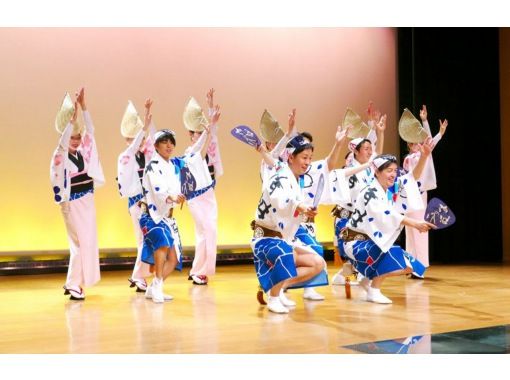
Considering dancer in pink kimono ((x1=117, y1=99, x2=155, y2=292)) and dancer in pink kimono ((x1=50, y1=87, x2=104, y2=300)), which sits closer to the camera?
dancer in pink kimono ((x1=50, y1=87, x2=104, y2=300))

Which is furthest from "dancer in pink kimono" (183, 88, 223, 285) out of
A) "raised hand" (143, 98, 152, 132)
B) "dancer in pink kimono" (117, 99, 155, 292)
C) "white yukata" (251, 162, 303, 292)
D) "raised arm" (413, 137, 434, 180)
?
"white yukata" (251, 162, 303, 292)

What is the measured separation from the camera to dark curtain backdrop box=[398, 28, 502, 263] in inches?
321

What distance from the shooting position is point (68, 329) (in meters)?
3.92

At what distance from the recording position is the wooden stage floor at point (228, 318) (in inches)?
135

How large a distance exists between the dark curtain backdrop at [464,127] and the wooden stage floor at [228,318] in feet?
6.69

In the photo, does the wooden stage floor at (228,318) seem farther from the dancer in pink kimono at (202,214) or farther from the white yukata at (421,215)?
the white yukata at (421,215)

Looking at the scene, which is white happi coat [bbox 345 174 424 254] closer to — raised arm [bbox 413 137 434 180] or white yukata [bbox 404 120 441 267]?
raised arm [bbox 413 137 434 180]

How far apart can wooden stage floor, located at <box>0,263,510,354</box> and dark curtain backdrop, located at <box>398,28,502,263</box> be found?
2038mm

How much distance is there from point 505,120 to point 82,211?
18.1ft

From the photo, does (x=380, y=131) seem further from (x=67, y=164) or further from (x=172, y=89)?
(x=172, y=89)

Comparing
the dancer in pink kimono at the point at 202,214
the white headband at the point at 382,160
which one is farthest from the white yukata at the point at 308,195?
the dancer in pink kimono at the point at 202,214

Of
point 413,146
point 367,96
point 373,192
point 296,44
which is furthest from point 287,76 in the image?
point 373,192

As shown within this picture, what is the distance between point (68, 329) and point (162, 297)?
1.21m

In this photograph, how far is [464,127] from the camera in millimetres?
8219
